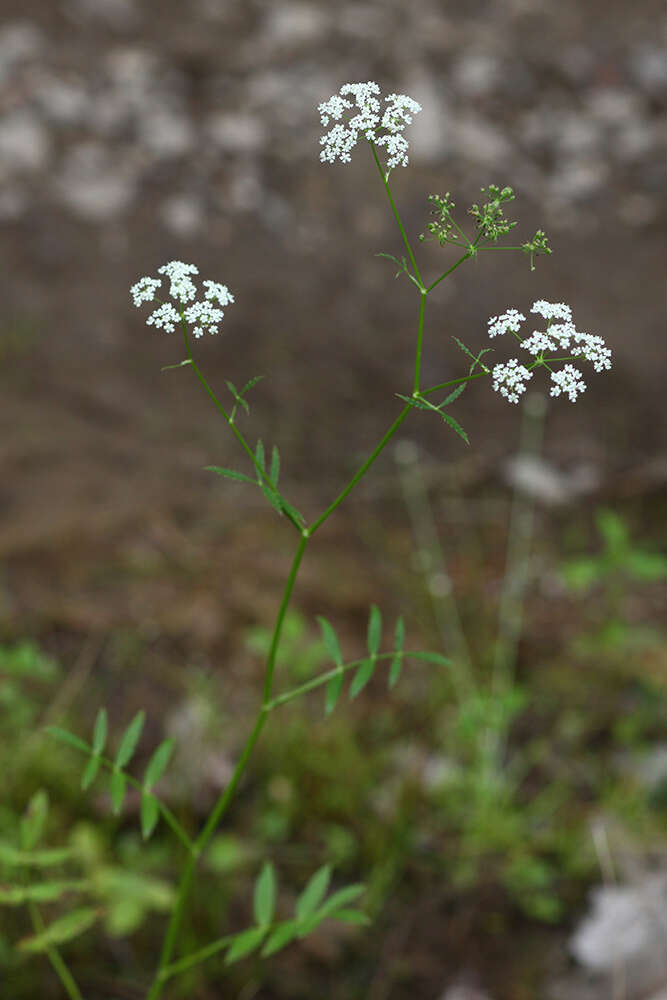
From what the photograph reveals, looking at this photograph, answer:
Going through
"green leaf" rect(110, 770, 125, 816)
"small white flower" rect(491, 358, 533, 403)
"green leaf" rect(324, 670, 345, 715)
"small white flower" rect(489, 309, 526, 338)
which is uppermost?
"small white flower" rect(489, 309, 526, 338)

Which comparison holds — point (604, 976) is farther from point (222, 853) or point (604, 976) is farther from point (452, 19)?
point (452, 19)

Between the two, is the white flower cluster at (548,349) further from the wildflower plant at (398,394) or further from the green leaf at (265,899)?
the green leaf at (265,899)

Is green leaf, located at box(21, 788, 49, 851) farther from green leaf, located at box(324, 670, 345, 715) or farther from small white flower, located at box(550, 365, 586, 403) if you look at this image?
small white flower, located at box(550, 365, 586, 403)

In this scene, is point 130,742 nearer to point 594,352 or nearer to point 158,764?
point 158,764

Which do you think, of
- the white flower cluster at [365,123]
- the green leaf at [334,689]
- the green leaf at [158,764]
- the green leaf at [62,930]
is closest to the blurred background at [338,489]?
the green leaf at [62,930]

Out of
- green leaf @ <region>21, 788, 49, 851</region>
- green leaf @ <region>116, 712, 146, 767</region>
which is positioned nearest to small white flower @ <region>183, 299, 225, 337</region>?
green leaf @ <region>116, 712, 146, 767</region>

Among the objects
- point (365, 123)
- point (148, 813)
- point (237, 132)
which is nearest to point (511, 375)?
point (365, 123)
